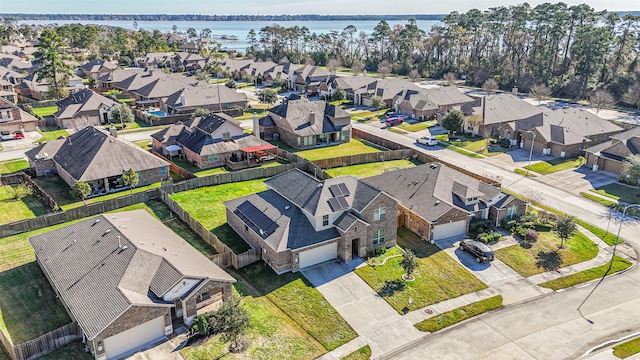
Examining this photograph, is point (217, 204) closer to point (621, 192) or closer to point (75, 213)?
point (75, 213)

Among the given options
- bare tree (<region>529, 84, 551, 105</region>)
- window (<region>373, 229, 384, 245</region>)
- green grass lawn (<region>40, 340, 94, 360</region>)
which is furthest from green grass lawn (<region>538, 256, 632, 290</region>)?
bare tree (<region>529, 84, 551, 105</region>)

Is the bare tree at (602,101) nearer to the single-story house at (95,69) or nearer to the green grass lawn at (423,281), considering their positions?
→ the green grass lawn at (423,281)

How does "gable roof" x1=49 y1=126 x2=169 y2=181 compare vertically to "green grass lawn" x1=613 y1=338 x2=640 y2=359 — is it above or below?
above

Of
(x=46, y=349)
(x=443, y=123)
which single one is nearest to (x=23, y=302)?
(x=46, y=349)

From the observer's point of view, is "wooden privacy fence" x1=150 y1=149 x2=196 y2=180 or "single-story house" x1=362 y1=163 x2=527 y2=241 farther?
"wooden privacy fence" x1=150 y1=149 x2=196 y2=180

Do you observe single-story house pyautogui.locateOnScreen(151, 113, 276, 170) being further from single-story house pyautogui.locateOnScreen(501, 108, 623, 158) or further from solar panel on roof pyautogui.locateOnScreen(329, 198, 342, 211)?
single-story house pyautogui.locateOnScreen(501, 108, 623, 158)

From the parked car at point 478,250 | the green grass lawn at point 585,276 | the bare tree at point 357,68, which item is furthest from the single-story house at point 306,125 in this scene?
the bare tree at point 357,68

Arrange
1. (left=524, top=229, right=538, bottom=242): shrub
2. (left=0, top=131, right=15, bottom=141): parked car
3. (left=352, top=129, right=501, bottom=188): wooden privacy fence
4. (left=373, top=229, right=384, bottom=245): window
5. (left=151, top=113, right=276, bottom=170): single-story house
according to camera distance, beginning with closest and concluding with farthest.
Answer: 1. (left=373, top=229, right=384, bottom=245): window
2. (left=524, top=229, right=538, bottom=242): shrub
3. (left=352, top=129, right=501, bottom=188): wooden privacy fence
4. (left=151, top=113, right=276, bottom=170): single-story house
5. (left=0, top=131, right=15, bottom=141): parked car

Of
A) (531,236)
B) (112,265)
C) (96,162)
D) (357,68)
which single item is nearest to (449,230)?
(531,236)
